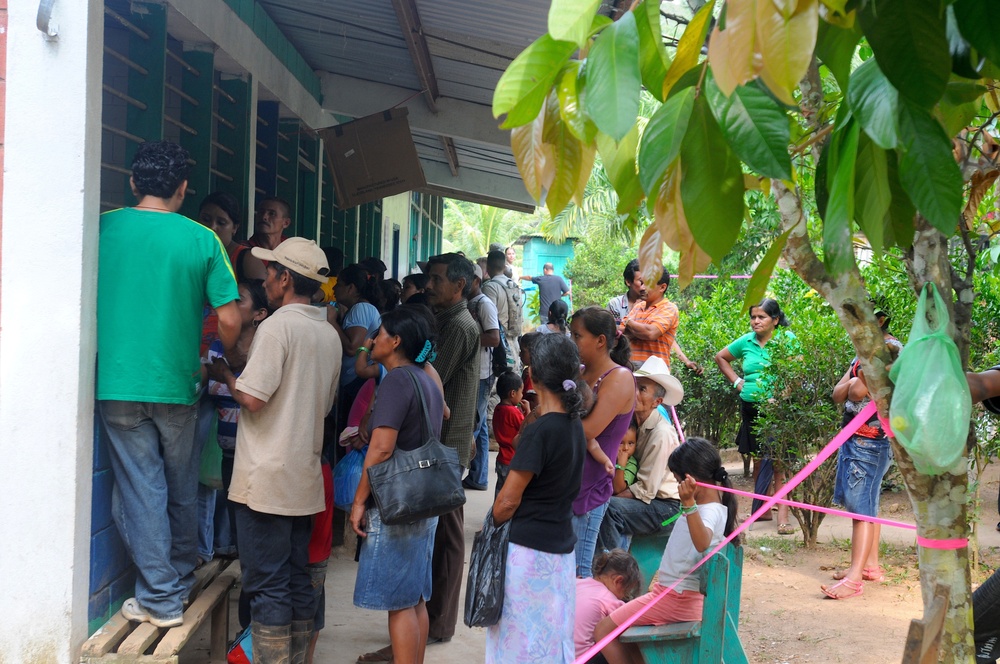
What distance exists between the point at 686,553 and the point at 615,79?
326 cm

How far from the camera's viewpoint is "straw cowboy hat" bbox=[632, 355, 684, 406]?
16.7 feet

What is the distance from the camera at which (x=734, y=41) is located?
3.14ft

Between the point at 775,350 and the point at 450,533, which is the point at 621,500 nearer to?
the point at 450,533

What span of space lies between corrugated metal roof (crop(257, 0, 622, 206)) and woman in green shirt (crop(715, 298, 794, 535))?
274 centimetres

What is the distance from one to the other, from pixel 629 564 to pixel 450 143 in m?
7.31

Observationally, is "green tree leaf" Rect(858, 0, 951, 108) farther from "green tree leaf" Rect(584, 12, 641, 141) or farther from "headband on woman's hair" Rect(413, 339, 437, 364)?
"headband on woman's hair" Rect(413, 339, 437, 364)

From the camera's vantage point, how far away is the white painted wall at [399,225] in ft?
43.0

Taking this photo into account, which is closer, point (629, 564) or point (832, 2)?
point (832, 2)

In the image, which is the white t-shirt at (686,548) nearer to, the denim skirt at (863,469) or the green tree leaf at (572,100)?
the denim skirt at (863,469)

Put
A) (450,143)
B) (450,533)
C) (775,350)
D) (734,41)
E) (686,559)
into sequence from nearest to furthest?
(734,41), (686,559), (450,533), (775,350), (450,143)

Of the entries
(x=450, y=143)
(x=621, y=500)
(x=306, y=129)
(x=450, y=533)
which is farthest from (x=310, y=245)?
(x=450, y=143)

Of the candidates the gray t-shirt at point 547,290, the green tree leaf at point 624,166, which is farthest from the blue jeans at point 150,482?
the gray t-shirt at point 547,290

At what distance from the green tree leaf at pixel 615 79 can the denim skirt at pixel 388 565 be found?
3012mm

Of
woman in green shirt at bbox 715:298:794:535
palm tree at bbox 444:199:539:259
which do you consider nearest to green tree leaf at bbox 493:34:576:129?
woman in green shirt at bbox 715:298:794:535
